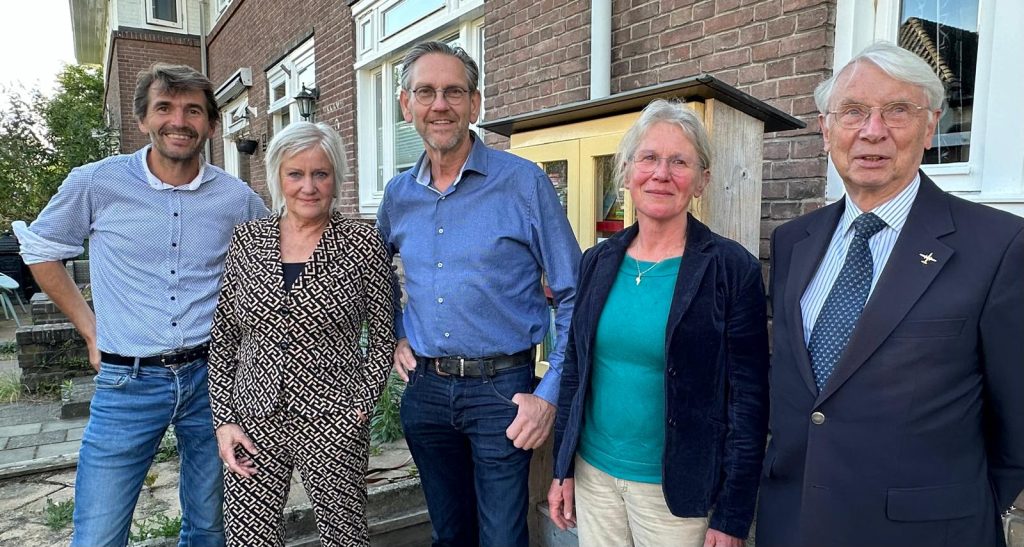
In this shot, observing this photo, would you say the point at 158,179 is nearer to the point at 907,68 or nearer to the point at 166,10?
the point at 907,68

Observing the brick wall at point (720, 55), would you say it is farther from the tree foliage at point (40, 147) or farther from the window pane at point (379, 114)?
the tree foliage at point (40, 147)

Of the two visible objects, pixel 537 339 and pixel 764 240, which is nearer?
pixel 537 339

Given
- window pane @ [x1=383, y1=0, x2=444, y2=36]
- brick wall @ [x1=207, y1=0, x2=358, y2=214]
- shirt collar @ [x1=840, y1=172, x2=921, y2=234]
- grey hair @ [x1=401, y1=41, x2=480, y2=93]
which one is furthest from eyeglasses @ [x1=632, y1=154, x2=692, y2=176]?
brick wall @ [x1=207, y1=0, x2=358, y2=214]

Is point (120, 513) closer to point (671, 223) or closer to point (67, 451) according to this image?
point (671, 223)

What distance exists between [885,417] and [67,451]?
5.15 m

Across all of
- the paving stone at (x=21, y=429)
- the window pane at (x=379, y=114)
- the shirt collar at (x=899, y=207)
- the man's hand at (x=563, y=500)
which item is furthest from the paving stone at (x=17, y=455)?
the shirt collar at (x=899, y=207)

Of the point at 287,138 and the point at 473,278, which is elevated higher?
the point at 287,138

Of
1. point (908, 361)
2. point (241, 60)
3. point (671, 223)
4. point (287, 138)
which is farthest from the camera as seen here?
point (241, 60)

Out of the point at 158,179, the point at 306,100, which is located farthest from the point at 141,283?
the point at 306,100

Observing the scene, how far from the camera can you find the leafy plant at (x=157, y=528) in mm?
2736

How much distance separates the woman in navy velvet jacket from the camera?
5.08 ft

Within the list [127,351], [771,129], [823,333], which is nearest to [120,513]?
[127,351]

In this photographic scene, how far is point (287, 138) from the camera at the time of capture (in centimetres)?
200

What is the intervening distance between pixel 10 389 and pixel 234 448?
5.37 m
